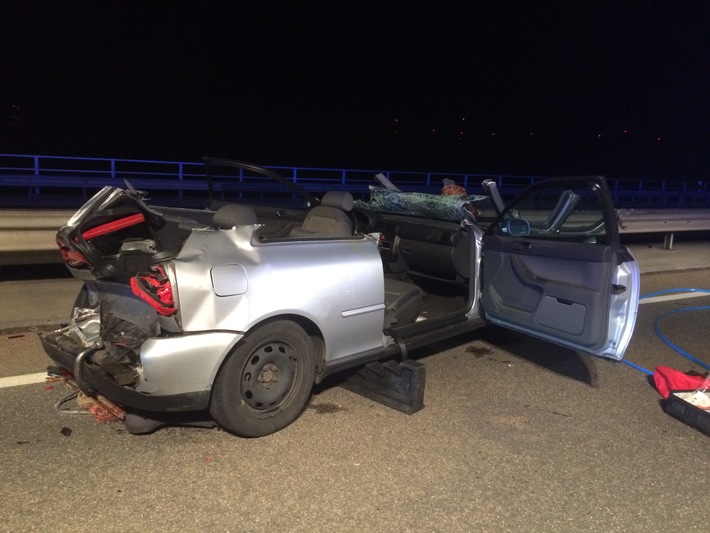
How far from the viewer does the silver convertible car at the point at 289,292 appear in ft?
11.4

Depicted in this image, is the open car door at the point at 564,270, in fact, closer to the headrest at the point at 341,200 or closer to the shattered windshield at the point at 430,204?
the shattered windshield at the point at 430,204

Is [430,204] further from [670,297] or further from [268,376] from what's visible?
[670,297]

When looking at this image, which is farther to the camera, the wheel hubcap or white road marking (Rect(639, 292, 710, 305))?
white road marking (Rect(639, 292, 710, 305))

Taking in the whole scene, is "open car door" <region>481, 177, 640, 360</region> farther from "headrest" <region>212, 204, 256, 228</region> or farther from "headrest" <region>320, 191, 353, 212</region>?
"headrest" <region>212, 204, 256, 228</region>

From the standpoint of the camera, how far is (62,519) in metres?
2.96

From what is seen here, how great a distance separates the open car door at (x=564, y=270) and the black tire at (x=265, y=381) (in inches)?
73.0

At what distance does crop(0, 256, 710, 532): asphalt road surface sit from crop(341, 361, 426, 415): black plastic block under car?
0.08m

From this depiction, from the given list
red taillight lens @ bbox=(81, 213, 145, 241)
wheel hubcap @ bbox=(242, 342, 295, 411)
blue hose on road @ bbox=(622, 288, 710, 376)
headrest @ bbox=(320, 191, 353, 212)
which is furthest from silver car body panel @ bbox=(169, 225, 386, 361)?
blue hose on road @ bbox=(622, 288, 710, 376)

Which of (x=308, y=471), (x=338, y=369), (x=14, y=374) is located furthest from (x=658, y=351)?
(x=14, y=374)

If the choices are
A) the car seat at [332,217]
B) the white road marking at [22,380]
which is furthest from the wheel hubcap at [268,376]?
the white road marking at [22,380]

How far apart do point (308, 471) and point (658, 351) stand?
4.16m

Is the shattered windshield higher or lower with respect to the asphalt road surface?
higher

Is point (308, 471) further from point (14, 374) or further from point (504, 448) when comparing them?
point (14, 374)

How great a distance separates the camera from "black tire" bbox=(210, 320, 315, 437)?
3.61m
